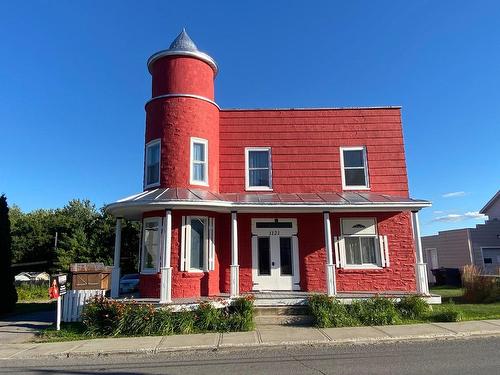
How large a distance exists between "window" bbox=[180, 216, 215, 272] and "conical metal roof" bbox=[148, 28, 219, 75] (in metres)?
6.39

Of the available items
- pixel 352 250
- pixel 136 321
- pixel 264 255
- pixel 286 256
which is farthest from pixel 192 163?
pixel 352 250

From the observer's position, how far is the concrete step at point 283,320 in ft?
39.1

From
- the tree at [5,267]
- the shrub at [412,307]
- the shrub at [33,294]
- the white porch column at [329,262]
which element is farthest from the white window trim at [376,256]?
the shrub at [33,294]

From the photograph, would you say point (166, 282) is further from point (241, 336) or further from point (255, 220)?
point (255, 220)

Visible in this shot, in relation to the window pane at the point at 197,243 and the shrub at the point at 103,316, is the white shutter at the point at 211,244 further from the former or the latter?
the shrub at the point at 103,316

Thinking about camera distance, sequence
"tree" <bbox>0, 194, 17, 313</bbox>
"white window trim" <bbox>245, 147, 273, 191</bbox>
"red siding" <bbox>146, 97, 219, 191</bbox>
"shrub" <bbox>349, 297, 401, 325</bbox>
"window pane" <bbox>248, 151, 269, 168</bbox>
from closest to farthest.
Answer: "shrub" <bbox>349, 297, 401, 325</bbox> → "red siding" <bbox>146, 97, 219, 191</bbox> → "white window trim" <bbox>245, 147, 273, 191</bbox> → "window pane" <bbox>248, 151, 269, 168</bbox> → "tree" <bbox>0, 194, 17, 313</bbox>

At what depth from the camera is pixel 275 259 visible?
14.9 metres

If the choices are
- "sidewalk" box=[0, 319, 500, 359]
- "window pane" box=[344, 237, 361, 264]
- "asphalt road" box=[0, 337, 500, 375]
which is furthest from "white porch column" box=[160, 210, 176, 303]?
"window pane" box=[344, 237, 361, 264]

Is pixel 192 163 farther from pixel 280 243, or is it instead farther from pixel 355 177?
pixel 355 177

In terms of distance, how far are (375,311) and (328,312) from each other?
140cm

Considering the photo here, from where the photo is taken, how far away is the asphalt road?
7.29 meters

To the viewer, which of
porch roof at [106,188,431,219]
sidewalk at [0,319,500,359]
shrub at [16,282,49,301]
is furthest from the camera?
shrub at [16,282,49,301]

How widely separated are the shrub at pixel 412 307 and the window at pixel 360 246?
102 inches

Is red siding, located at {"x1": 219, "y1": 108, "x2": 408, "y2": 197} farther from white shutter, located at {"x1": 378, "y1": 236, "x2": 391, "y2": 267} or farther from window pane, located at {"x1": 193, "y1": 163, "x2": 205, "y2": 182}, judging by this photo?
white shutter, located at {"x1": 378, "y1": 236, "x2": 391, "y2": 267}
